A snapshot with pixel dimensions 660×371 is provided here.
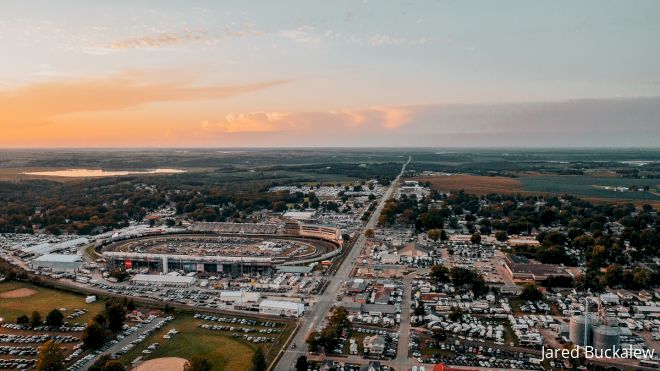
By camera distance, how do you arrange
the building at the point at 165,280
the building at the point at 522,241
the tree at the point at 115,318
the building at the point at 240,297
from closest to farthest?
the tree at the point at 115,318 < the building at the point at 240,297 < the building at the point at 165,280 < the building at the point at 522,241

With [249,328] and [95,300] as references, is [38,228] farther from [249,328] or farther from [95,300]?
[249,328]

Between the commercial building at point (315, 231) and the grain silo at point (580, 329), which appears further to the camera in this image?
the commercial building at point (315, 231)

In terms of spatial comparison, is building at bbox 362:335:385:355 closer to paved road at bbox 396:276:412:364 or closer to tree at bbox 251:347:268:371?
paved road at bbox 396:276:412:364

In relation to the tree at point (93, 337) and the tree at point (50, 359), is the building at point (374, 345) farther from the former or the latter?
the tree at point (50, 359)

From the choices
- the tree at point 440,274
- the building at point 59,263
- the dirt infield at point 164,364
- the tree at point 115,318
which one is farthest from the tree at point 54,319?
the tree at point 440,274

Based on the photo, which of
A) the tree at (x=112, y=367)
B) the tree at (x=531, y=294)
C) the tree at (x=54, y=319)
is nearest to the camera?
the tree at (x=112, y=367)

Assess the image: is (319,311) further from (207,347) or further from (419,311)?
(207,347)

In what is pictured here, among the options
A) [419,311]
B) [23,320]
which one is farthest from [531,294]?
[23,320]

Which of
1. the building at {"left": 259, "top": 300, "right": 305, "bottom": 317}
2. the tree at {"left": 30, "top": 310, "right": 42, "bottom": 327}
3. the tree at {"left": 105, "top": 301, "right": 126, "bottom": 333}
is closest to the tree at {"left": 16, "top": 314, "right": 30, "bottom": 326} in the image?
the tree at {"left": 30, "top": 310, "right": 42, "bottom": 327}
